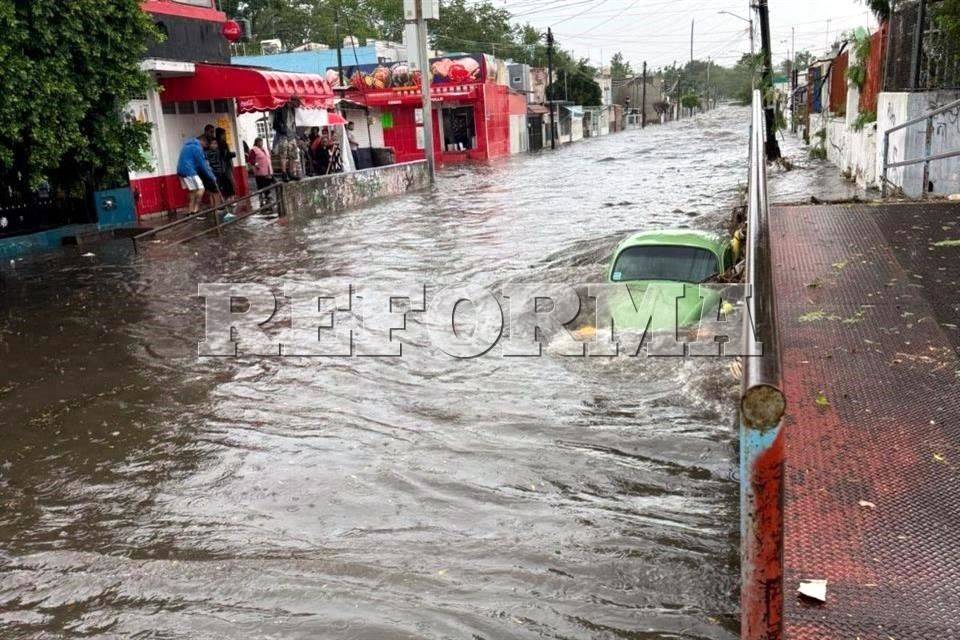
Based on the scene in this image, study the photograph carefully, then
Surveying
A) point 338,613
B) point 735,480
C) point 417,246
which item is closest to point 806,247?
point 735,480

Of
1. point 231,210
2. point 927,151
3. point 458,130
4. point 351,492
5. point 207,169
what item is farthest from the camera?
point 458,130

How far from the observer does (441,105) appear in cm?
4547

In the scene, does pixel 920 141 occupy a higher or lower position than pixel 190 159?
lower

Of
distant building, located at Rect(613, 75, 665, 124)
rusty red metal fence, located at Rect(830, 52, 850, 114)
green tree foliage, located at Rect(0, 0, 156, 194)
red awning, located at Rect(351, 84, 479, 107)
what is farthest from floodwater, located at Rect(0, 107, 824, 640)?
distant building, located at Rect(613, 75, 665, 124)

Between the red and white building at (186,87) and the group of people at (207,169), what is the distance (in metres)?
0.76

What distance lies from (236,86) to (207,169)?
7.45 ft

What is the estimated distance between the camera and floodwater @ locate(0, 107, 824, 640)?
4.07 meters

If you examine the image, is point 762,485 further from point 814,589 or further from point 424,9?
point 424,9

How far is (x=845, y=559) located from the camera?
343cm

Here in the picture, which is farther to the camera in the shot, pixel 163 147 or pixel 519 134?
pixel 519 134

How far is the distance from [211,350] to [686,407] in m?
5.04

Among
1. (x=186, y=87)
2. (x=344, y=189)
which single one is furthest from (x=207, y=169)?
(x=344, y=189)

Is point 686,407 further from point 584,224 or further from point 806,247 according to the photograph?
point 584,224

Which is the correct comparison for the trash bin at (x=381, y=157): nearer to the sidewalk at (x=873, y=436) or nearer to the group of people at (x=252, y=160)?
the group of people at (x=252, y=160)
